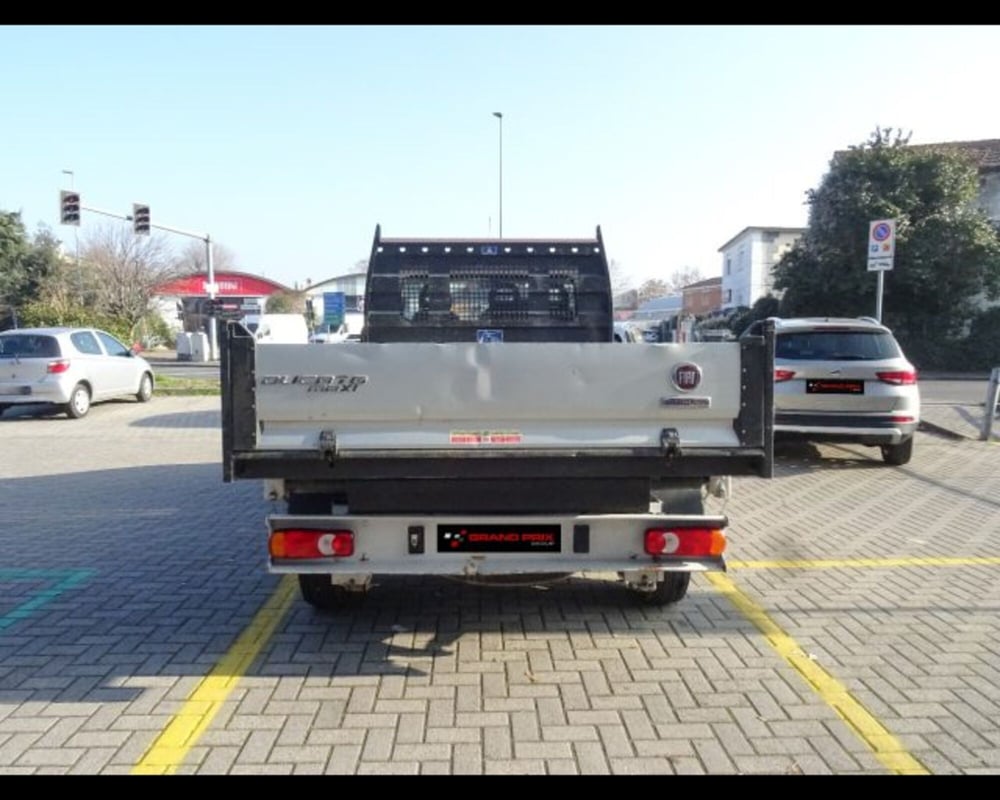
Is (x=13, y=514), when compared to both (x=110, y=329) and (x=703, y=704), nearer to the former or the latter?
(x=703, y=704)

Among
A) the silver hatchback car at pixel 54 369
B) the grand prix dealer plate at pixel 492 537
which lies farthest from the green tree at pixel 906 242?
the grand prix dealer plate at pixel 492 537

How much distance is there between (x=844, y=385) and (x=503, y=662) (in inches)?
248

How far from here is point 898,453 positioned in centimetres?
900

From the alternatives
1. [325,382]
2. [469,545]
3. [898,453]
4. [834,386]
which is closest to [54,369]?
[325,382]

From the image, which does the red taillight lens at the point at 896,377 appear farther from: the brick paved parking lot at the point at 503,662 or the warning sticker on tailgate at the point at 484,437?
the warning sticker on tailgate at the point at 484,437

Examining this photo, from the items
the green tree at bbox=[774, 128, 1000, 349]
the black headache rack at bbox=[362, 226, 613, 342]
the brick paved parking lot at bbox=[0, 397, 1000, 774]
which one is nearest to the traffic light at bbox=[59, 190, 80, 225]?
the brick paved parking lot at bbox=[0, 397, 1000, 774]

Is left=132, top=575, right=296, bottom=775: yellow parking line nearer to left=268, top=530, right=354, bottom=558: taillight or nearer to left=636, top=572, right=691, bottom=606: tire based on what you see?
left=268, top=530, right=354, bottom=558: taillight

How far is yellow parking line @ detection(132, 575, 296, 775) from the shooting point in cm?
291

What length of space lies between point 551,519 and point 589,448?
446 mm

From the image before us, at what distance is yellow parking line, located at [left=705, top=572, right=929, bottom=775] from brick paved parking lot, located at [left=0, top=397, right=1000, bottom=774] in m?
0.01

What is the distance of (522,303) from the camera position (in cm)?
645

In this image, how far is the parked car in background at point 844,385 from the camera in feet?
27.5

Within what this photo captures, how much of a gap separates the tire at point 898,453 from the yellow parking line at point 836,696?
5.33 meters

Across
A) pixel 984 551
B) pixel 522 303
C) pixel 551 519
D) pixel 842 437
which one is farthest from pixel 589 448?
pixel 842 437
